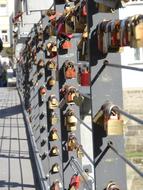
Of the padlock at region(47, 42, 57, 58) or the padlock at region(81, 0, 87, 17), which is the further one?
the padlock at region(47, 42, 57, 58)

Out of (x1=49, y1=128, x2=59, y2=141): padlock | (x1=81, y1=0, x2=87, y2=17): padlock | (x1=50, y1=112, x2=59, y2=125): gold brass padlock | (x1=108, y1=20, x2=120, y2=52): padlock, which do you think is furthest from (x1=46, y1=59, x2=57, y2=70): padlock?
(x1=108, y1=20, x2=120, y2=52): padlock

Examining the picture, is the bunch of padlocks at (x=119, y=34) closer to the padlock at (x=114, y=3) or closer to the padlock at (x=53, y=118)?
the padlock at (x=114, y=3)

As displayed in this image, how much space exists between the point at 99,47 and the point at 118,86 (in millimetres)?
136

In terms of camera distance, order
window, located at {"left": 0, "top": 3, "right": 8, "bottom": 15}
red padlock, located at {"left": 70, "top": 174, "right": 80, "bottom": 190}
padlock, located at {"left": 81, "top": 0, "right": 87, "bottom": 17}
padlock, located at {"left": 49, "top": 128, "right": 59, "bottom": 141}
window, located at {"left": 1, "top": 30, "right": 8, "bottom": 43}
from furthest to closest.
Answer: window, located at {"left": 0, "top": 3, "right": 8, "bottom": 15} < window, located at {"left": 1, "top": 30, "right": 8, "bottom": 43} < padlock, located at {"left": 49, "top": 128, "right": 59, "bottom": 141} < red padlock, located at {"left": 70, "top": 174, "right": 80, "bottom": 190} < padlock, located at {"left": 81, "top": 0, "right": 87, "bottom": 17}

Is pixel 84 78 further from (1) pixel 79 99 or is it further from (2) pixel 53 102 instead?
(2) pixel 53 102

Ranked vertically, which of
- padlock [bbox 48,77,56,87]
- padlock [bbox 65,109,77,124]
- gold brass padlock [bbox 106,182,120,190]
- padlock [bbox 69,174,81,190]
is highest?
padlock [bbox 48,77,56,87]

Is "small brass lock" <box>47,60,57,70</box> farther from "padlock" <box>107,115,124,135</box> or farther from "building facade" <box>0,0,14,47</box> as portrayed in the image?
"building facade" <box>0,0,14,47</box>

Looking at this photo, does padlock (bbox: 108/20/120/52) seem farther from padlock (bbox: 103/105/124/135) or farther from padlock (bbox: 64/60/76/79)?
padlock (bbox: 64/60/76/79)

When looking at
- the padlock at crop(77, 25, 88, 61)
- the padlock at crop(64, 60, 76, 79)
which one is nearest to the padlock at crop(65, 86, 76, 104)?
the padlock at crop(64, 60, 76, 79)

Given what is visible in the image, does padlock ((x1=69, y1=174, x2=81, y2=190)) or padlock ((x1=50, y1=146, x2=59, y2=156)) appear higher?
padlock ((x1=69, y1=174, x2=81, y2=190))

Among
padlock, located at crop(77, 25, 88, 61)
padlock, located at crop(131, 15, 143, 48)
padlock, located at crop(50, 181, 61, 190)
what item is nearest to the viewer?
padlock, located at crop(131, 15, 143, 48)

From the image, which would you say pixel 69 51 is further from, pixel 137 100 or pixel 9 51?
pixel 9 51

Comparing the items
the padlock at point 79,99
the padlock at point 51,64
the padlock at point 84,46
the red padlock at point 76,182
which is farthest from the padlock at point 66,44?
the padlock at point 51,64

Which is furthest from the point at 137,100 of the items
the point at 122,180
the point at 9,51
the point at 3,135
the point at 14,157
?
the point at 9,51
